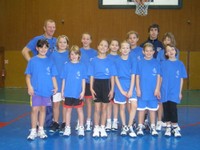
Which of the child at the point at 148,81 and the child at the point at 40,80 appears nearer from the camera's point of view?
the child at the point at 40,80

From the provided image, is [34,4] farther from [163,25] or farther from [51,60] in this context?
[51,60]

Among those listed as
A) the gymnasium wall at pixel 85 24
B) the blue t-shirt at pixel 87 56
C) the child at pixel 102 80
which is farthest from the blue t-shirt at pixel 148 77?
the gymnasium wall at pixel 85 24

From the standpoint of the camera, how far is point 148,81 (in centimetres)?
504

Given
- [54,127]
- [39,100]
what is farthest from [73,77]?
[54,127]

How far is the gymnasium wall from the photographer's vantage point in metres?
11.1

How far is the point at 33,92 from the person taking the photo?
4.77m

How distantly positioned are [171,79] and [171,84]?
0.29 feet

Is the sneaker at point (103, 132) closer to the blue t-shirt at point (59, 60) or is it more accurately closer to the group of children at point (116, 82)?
the group of children at point (116, 82)

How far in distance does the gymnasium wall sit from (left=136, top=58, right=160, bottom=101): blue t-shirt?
6.36 meters

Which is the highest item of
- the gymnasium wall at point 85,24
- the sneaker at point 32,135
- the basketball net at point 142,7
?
the basketball net at point 142,7

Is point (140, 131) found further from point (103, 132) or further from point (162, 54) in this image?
point (162, 54)

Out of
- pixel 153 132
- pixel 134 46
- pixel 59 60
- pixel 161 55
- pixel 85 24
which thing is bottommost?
pixel 153 132

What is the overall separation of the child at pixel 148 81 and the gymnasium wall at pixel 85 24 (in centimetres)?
634

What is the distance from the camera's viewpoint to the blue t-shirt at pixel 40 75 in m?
4.77
